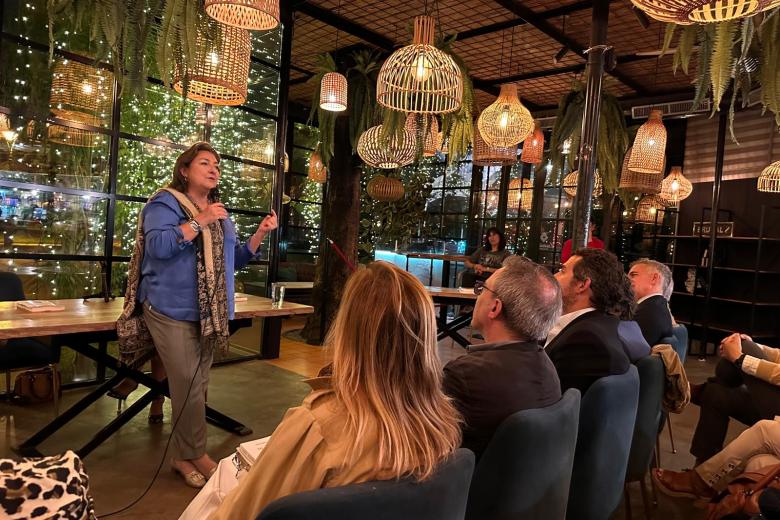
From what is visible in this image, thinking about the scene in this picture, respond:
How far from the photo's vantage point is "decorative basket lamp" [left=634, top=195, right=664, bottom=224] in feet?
26.3

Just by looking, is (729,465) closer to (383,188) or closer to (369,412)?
(369,412)

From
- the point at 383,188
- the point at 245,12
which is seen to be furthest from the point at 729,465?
the point at 383,188

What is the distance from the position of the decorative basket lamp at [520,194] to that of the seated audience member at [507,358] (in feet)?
25.2

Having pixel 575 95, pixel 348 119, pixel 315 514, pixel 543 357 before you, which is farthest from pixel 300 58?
pixel 315 514

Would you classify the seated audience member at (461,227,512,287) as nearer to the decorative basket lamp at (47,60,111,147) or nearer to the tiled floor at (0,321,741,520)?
the tiled floor at (0,321,741,520)

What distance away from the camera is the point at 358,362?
1.04m

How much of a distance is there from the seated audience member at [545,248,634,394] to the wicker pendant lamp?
2056mm

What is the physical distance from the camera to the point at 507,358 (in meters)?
1.53

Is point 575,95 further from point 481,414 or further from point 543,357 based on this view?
point 481,414

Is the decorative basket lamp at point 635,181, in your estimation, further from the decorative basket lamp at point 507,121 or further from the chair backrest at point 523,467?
the chair backrest at point 523,467

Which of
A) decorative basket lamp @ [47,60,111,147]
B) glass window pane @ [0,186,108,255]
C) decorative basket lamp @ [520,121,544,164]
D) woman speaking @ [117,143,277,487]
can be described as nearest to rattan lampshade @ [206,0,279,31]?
woman speaking @ [117,143,277,487]

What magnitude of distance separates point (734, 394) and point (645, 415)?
129 centimetres

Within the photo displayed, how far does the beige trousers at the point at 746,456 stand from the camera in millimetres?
2402

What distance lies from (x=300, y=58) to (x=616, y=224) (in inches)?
221
